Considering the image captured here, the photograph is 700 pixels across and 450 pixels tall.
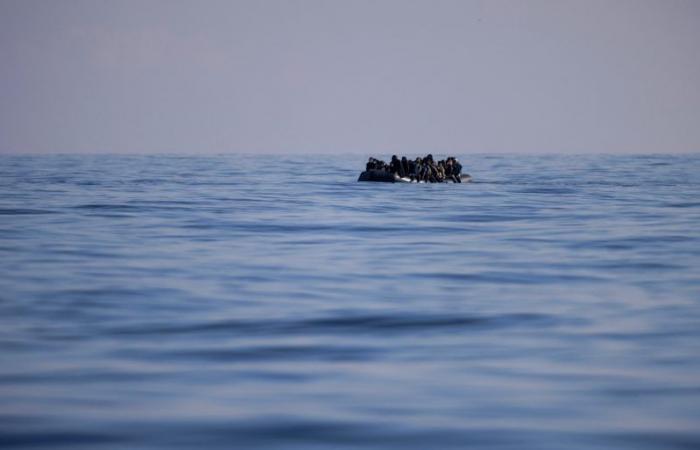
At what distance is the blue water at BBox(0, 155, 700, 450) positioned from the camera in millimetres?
8023

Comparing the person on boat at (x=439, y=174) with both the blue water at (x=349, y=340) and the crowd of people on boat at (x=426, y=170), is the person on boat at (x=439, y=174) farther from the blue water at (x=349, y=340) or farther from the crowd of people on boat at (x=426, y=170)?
the blue water at (x=349, y=340)

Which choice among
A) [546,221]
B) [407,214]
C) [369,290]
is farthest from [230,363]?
[407,214]

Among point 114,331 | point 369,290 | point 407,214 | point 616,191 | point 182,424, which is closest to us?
point 182,424

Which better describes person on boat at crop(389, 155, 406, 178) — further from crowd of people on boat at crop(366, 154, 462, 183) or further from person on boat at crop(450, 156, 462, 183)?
person on boat at crop(450, 156, 462, 183)

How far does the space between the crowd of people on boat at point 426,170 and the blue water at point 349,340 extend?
95.8 feet

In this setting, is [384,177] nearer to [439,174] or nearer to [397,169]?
[397,169]

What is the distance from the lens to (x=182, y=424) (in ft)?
26.4

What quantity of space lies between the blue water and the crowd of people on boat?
29.2m

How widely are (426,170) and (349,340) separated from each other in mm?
42404

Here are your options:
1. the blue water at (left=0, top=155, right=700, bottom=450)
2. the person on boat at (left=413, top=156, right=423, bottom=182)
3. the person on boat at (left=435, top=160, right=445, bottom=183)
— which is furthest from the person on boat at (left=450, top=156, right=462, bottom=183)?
the blue water at (left=0, top=155, right=700, bottom=450)

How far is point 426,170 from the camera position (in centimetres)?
5334

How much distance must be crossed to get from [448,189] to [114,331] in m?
36.9

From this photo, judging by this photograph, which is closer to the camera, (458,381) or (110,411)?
(110,411)

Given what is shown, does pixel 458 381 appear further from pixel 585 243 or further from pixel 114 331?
pixel 585 243
